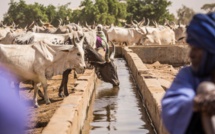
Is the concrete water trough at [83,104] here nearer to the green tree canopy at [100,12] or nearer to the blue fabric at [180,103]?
the blue fabric at [180,103]

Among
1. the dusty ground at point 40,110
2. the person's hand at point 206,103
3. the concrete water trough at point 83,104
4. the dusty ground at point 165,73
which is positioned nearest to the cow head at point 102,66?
the concrete water trough at point 83,104

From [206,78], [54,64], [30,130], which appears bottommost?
[30,130]

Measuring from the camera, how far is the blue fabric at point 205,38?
6.19 feet

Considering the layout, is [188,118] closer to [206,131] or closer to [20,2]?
[206,131]

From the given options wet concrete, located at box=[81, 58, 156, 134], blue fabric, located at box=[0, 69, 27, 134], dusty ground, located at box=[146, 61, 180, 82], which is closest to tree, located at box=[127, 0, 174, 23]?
dusty ground, located at box=[146, 61, 180, 82]

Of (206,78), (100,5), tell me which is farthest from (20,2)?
(206,78)

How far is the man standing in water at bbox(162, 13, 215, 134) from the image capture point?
1.89m

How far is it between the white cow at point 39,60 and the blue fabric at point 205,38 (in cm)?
676

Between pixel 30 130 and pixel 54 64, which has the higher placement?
pixel 54 64

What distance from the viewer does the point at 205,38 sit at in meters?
1.90

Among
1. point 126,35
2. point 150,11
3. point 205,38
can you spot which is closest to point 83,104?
point 205,38

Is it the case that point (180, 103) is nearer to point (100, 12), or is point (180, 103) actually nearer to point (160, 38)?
point (160, 38)

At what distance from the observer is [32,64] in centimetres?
858

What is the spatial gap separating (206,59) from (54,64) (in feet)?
22.8
